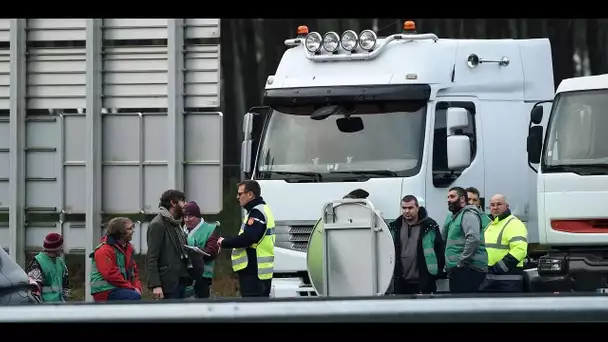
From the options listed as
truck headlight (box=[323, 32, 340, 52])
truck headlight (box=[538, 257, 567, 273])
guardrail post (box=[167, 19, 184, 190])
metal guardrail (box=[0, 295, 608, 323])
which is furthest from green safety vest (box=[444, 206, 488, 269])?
metal guardrail (box=[0, 295, 608, 323])

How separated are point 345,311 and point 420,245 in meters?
9.12

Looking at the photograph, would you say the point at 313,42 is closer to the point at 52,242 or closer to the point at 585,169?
the point at 585,169

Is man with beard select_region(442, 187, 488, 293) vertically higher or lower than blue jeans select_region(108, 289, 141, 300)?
higher

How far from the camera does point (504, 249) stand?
1157 centimetres

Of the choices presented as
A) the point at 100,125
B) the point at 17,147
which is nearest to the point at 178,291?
the point at 100,125

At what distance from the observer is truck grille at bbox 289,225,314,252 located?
12.0 meters

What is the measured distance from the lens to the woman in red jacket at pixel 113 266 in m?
10.3

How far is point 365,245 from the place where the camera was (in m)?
11.2

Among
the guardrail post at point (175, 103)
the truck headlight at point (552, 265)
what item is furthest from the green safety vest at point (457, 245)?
the guardrail post at point (175, 103)

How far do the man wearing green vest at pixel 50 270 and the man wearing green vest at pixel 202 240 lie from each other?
1413 mm

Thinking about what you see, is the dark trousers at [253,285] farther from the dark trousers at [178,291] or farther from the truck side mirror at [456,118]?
the truck side mirror at [456,118]

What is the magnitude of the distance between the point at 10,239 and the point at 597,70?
1115 centimetres

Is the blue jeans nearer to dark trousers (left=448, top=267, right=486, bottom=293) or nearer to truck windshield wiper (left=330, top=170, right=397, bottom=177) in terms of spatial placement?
truck windshield wiper (left=330, top=170, right=397, bottom=177)
